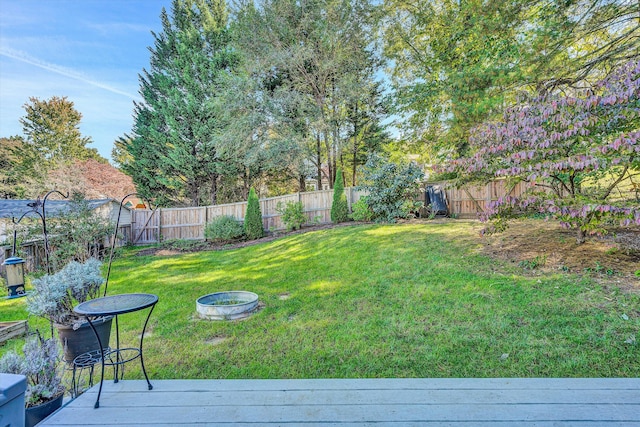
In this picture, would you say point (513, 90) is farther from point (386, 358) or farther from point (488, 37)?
point (386, 358)

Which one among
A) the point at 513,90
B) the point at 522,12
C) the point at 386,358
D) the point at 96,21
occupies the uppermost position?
the point at 96,21

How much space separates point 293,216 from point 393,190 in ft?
11.0

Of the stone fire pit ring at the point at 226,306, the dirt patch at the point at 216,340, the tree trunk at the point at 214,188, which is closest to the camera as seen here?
the dirt patch at the point at 216,340

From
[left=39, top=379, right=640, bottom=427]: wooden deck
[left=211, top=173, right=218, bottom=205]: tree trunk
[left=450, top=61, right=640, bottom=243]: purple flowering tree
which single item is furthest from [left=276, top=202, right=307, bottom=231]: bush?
[left=39, top=379, right=640, bottom=427]: wooden deck

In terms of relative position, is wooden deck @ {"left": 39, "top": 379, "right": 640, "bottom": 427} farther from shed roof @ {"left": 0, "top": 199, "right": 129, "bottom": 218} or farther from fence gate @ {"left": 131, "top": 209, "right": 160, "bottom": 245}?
fence gate @ {"left": 131, "top": 209, "right": 160, "bottom": 245}

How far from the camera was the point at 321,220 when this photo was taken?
1045 centimetres

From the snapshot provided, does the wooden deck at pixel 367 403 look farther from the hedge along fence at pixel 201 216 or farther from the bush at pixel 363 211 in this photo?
the hedge along fence at pixel 201 216

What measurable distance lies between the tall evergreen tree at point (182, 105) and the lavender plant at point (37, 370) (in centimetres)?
1256

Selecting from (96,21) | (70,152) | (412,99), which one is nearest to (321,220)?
(412,99)

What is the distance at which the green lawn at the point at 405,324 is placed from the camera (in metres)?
2.52

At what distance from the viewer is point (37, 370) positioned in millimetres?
1809

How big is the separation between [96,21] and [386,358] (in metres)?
7.69

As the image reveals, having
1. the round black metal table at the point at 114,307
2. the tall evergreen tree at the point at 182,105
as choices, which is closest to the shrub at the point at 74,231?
the round black metal table at the point at 114,307

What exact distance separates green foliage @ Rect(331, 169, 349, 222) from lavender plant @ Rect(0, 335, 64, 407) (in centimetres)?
799
